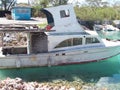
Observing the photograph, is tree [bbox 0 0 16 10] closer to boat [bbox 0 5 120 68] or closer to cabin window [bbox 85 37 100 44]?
boat [bbox 0 5 120 68]

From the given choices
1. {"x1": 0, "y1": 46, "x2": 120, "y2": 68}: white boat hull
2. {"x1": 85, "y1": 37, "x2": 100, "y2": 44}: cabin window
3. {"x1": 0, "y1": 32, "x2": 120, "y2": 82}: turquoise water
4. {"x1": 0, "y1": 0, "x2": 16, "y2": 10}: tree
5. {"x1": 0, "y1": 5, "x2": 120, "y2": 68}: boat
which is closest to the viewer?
{"x1": 0, "y1": 32, "x2": 120, "y2": 82}: turquoise water

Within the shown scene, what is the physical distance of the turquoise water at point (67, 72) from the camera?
2002 cm

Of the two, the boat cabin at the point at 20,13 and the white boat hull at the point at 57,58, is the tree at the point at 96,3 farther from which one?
the white boat hull at the point at 57,58

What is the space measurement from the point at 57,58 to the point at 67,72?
4.70 feet

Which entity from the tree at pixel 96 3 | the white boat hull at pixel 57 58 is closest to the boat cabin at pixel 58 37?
the white boat hull at pixel 57 58

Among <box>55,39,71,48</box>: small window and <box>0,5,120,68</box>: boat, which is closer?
<box>0,5,120,68</box>: boat

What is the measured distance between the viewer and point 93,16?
214 ft

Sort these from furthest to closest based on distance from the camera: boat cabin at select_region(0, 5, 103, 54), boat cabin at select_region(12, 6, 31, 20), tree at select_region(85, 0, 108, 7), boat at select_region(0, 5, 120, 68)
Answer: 1. tree at select_region(85, 0, 108, 7)
2. boat cabin at select_region(12, 6, 31, 20)
3. boat cabin at select_region(0, 5, 103, 54)
4. boat at select_region(0, 5, 120, 68)

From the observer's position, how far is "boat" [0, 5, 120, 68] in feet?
70.6

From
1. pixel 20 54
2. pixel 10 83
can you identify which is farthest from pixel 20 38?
pixel 10 83

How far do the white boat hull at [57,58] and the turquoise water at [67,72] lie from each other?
1.15ft

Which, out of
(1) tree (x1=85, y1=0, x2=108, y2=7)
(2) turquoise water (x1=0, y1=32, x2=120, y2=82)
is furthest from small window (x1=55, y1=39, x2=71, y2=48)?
(1) tree (x1=85, y1=0, x2=108, y2=7)

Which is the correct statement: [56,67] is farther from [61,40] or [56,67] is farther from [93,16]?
[93,16]

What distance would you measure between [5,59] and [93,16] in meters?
46.0
